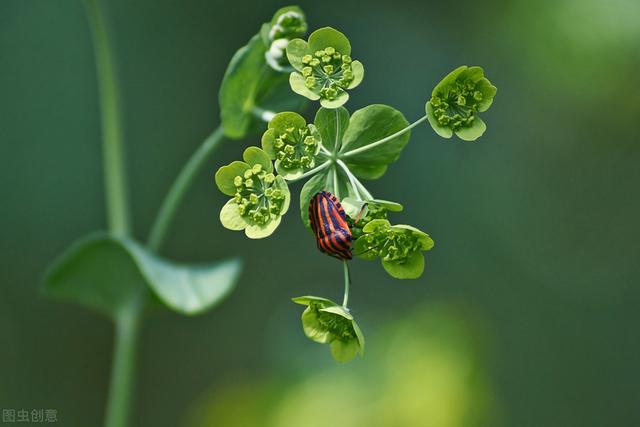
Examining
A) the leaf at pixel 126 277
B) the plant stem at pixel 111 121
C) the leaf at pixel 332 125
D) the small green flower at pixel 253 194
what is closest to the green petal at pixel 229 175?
the small green flower at pixel 253 194

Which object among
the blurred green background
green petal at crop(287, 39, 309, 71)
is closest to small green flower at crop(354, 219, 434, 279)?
green petal at crop(287, 39, 309, 71)

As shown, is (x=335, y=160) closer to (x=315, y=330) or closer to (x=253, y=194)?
(x=253, y=194)

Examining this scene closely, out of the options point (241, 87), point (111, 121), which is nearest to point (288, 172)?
point (241, 87)

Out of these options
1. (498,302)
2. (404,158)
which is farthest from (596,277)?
(404,158)

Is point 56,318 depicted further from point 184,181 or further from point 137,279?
point 184,181

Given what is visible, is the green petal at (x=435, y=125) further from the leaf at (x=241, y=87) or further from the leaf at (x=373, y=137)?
the leaf at (x=241, y=87)

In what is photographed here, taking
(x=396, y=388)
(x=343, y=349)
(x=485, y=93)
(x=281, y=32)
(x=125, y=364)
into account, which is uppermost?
(x=281, y=32)

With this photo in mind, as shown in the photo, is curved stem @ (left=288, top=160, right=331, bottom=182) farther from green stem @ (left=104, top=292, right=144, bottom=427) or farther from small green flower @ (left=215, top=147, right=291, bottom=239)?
green stem @ (left=104, top=292, right=144, bottom=427)
